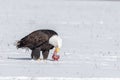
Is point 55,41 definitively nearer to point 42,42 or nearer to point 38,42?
point 42,42

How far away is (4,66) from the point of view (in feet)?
35.6

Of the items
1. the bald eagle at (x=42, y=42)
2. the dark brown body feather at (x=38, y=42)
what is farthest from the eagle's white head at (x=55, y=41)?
the dark brown body feather at (x=38, y=42)

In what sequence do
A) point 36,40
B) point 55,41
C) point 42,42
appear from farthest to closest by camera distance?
point 36,40, point 42,42, point 55,41

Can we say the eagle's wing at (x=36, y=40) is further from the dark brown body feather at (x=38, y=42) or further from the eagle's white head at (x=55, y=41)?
the eagle's white head at (x=55, y=41)

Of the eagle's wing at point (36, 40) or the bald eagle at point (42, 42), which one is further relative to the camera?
the eagle's wing at point (36, 40)

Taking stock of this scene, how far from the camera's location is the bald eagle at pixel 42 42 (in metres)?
11.8

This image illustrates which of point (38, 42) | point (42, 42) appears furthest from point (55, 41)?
point (38, 42)

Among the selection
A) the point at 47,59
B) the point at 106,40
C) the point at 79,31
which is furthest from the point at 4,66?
the point at 79,31

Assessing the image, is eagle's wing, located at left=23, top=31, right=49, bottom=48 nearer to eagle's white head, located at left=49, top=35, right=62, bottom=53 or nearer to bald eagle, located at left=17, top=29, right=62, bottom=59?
bald eagle, located at left=17, top=29, right=62, bottom=59

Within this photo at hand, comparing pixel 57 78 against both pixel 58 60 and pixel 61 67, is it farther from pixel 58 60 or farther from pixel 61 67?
pixel 58 60

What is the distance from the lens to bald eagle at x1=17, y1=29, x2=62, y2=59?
11.8 meters

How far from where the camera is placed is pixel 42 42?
1192cm

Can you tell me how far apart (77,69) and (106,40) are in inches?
309

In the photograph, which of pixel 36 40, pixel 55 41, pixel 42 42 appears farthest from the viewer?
pixel 36 40
